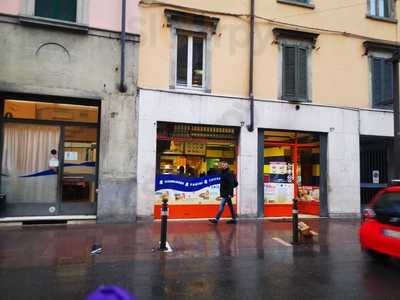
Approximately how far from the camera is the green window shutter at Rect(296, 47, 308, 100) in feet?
42.9

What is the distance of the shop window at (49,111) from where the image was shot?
10828mm

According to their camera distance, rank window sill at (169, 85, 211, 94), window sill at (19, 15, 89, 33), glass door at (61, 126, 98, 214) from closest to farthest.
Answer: window sill at (19, 15, 89, 33) → glass door at (61, 126, 98, 214) → window sill at (169, 85, 211, 94)

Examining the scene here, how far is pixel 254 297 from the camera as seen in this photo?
16.3ft

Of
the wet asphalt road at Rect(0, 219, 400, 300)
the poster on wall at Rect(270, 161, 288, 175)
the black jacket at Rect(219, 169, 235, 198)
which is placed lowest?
the wet asphalt road at Rect(0, 219, 400, 300)

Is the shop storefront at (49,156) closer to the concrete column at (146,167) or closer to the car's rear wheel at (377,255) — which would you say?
the concrete column at (146,167)

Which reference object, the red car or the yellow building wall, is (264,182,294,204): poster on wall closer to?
the yellow building wall

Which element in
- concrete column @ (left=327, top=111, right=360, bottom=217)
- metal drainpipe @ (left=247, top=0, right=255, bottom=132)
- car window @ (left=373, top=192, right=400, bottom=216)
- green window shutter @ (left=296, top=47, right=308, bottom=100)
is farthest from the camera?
concrete column @ (left=327, top=111, right=360, bottom=217)

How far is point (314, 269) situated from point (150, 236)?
4.19 metres

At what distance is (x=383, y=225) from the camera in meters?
6.46

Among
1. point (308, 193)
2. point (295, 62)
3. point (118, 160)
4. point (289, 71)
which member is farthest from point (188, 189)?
point (295, 62)

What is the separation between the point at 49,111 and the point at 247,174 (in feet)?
21.0

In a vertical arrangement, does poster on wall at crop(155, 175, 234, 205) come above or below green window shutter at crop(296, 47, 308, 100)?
below

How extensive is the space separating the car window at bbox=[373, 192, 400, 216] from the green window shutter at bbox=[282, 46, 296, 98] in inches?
263

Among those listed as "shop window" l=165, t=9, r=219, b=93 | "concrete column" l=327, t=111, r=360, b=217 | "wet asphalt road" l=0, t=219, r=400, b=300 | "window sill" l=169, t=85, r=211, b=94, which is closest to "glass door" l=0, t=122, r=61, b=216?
"wet asphalt road" l=0, t=219, r=400, b=300
